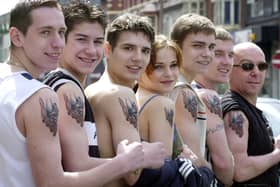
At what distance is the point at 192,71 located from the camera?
13.0 ft

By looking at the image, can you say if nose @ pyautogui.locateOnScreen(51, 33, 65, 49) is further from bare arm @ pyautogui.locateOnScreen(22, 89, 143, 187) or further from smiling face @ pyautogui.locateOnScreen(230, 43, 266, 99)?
smiling face @ pyautogui.locateOnScreen(230, 43, 266, 99)

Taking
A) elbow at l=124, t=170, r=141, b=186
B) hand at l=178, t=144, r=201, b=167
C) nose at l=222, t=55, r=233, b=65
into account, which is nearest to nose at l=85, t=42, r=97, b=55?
elbow at l=124, t=170, r=141, b=186

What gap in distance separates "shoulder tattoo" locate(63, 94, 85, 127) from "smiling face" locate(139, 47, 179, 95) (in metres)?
0.73

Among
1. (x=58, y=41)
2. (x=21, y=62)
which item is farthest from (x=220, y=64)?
(x=21, y=62)

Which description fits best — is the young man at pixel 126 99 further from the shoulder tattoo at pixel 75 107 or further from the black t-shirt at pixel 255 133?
the black t-shirt at pixel 255 133

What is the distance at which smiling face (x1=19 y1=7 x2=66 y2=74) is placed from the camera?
113 inches

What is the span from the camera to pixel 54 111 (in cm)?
274

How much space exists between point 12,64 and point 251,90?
218cm

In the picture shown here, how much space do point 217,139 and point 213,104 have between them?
0.73 ft

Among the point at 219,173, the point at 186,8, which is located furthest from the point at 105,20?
the point at 186,8

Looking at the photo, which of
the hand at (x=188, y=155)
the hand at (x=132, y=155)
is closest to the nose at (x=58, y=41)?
the hand at (x=132, y=155)

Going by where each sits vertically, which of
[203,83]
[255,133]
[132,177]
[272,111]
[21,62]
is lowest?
[272,111]

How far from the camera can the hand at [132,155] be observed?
9.57ft

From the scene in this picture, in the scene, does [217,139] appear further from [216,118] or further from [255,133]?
[255,133]
